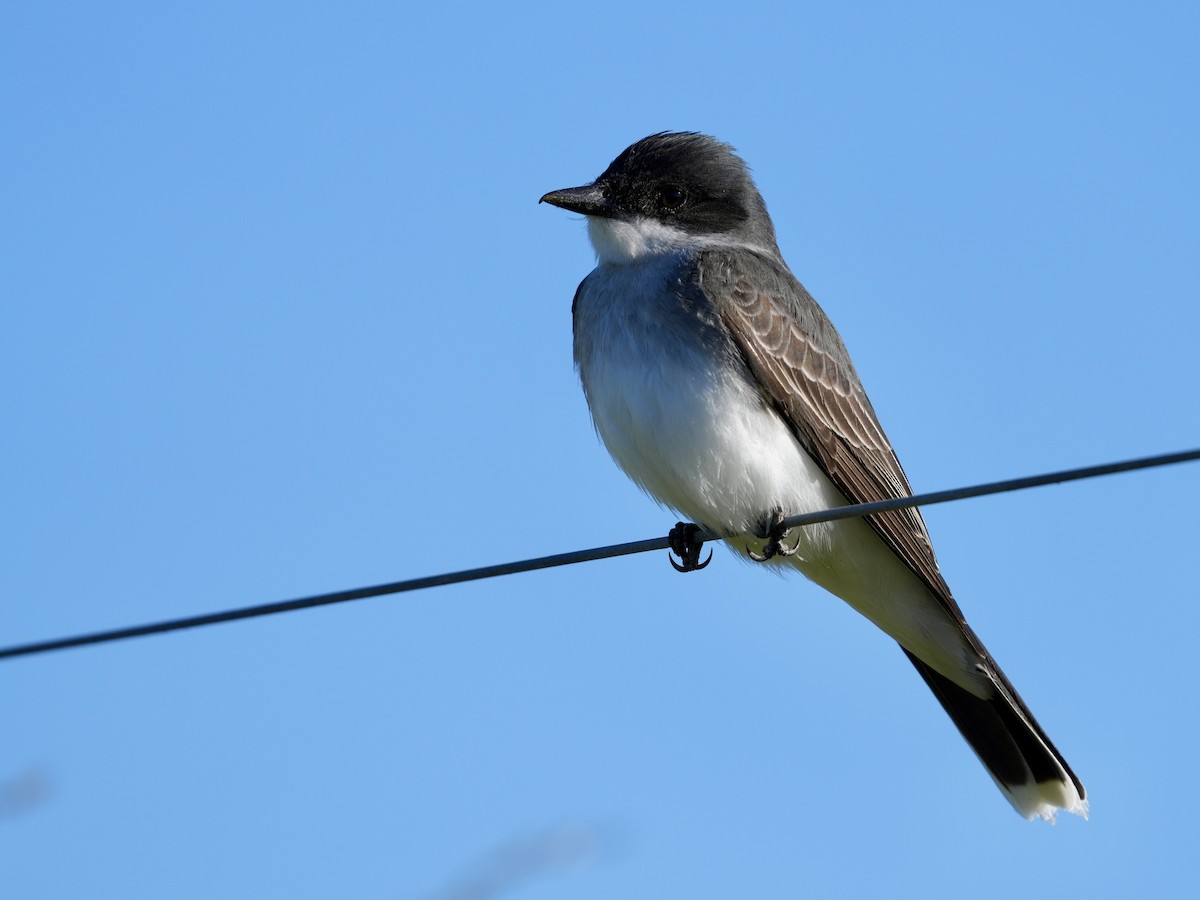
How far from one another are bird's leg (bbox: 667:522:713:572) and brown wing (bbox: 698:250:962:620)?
0.58 meters

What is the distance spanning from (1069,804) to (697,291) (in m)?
2.68

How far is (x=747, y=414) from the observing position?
19.2 ft

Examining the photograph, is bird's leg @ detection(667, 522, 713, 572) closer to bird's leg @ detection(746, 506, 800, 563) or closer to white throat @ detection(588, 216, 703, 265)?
bird's leg @ detection(746, 506, 800, 563)

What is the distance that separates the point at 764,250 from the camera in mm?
7262

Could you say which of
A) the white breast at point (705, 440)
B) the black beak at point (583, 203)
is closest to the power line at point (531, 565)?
the white breast at point (705, 440)

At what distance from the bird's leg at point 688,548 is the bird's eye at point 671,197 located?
162 cm

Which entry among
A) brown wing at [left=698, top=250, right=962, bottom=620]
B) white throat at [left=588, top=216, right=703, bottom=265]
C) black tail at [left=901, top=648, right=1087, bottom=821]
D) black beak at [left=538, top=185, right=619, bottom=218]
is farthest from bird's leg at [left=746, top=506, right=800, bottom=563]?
black beak at [left=538, top=185, right=619, bottom=218]

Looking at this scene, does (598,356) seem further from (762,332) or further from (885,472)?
(885,472)

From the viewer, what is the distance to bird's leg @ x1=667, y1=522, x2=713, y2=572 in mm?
5984

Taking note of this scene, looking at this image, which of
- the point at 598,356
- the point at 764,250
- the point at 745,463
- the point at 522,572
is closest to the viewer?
the point at 522,572

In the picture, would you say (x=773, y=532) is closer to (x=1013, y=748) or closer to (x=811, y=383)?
(x=811, y=383)

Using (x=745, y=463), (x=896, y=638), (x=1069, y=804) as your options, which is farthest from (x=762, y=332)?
(x=1069, y=804)

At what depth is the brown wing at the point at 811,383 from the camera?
20.1 feet

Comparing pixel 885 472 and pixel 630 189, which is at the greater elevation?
pixel 630 189
